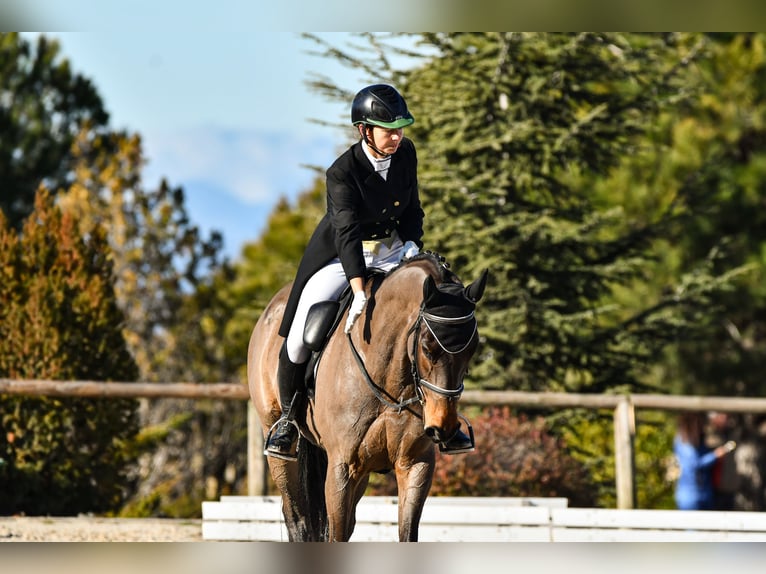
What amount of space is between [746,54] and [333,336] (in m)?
14.9

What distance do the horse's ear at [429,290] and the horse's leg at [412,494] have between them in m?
0.78

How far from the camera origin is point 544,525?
7.26 m

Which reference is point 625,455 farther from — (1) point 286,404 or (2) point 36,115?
(2) point 36,115

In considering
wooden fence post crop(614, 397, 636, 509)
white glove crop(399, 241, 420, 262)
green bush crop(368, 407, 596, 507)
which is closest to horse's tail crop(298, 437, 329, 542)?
white glove crop(399, 241, 420, 262)

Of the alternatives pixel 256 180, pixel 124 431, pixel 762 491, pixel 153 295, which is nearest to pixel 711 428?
pixel 762 491

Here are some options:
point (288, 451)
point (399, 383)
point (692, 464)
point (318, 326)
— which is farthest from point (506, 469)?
point (399, 383)

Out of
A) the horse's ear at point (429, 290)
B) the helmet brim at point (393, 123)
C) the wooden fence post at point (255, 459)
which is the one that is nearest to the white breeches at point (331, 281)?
the helmet brim at point (393, 123)

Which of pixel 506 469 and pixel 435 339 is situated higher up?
pixel 506 469

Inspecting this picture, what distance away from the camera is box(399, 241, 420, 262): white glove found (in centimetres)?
526

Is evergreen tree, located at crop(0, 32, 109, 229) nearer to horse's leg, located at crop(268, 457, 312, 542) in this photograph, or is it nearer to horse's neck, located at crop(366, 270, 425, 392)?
horse's leg, located at crop(268, 457, 312, 542)

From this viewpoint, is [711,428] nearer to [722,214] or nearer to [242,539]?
[722,214]

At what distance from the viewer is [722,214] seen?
57.7 feet

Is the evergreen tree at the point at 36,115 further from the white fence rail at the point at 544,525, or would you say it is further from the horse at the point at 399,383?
the horse at the point at 399,383

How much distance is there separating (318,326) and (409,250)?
1.93 feet
